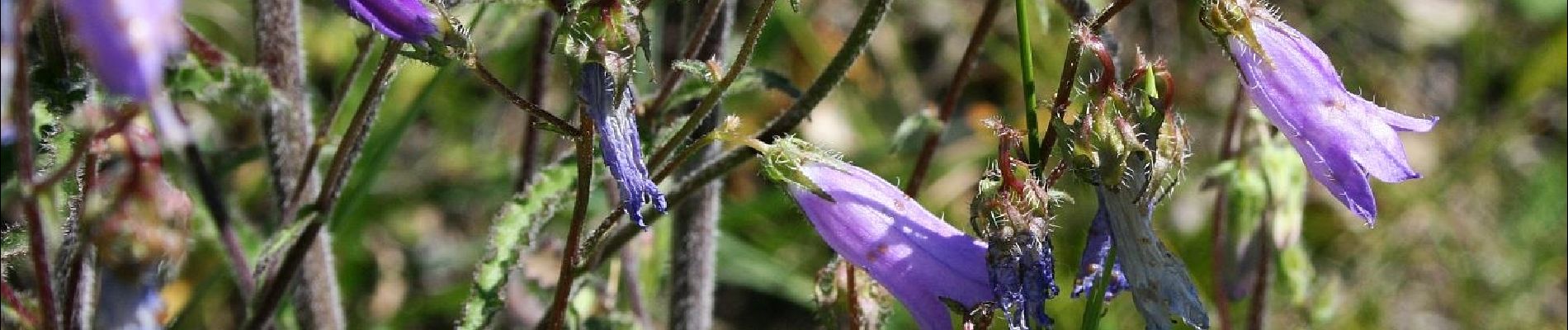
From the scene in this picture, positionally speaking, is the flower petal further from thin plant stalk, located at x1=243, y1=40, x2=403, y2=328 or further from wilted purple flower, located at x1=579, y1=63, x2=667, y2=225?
thin plant stalk, located at x1=243, y1=40, x2=403, y2=328

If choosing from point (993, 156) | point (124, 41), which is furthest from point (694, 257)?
point (124, 41)

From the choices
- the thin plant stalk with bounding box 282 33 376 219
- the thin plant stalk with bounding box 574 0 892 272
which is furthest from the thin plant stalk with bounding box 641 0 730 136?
the thin plant stalk with bounding box 282 33 376 219

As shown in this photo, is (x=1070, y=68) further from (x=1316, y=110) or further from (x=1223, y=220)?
(x=1223, y=220)

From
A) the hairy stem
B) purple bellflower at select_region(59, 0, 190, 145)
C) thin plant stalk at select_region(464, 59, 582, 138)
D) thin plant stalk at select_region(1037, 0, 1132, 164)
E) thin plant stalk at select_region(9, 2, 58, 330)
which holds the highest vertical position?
thin plant stalk at select_region(1037, 0, 1132, 164)

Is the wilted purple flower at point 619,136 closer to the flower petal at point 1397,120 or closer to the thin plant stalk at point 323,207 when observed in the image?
the thin plant stalk at point 323,207

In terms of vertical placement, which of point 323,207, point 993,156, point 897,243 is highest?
point 993,156

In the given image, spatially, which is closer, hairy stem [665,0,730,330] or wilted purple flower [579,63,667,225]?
wilted purple flower [579,63,667,225]
